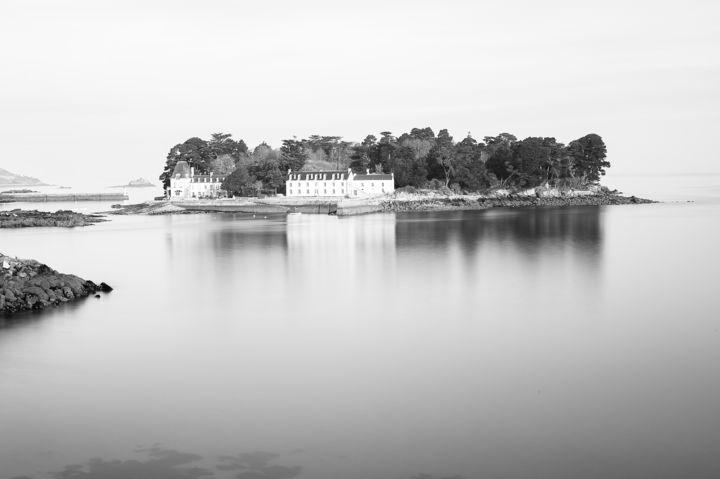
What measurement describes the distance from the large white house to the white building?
1058 cm

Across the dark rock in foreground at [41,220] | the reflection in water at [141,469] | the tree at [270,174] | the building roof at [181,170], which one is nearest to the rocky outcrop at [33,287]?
the reflection in water at [141,469]

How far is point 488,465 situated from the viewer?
754 centimetres

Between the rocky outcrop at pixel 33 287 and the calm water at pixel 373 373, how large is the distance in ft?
2.40

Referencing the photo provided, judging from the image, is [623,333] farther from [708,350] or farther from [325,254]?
[325,254]

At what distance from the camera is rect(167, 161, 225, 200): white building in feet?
236

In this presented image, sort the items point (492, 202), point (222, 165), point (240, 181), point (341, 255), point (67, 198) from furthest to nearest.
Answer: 1. point (67, 198)
2. point (222, 165)
3. point (240, 181)
4. point (492, 202)
5. point (341, 255)

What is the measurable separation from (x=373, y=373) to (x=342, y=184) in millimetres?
53952

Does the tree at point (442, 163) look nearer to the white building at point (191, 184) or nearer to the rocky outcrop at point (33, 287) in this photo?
the white building at point (191, 184)

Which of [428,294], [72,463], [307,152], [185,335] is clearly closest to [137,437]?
[72,463]

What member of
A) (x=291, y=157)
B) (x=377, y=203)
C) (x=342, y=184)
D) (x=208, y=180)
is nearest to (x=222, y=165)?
(x=208, y=180)

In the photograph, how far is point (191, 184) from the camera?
73.0m

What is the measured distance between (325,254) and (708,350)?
18026 mm

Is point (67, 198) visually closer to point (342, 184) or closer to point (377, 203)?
point (342, 184)

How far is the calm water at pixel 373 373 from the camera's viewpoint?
7.78 metres
